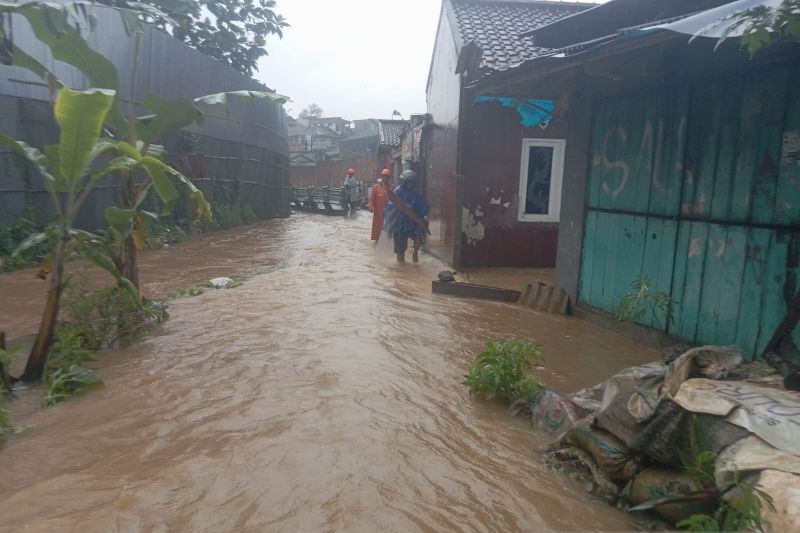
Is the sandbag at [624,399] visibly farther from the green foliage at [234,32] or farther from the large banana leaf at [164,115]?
the green foliage at [234,32]

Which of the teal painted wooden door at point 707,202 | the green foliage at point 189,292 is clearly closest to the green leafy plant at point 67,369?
the green foliage at point 189,292

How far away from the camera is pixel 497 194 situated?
32.7ft

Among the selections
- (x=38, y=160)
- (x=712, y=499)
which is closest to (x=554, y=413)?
(x=712, y=499)

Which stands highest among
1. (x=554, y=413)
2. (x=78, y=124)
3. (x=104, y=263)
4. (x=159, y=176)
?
(x=78, y=124)

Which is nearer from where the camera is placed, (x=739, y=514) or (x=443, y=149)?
(x=739, y=514)

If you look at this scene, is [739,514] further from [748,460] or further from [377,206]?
[377,206]

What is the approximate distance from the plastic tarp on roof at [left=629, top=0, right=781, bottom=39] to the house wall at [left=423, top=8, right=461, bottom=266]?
6465 millimetres

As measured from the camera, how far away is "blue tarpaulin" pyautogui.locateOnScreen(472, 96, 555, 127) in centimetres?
953

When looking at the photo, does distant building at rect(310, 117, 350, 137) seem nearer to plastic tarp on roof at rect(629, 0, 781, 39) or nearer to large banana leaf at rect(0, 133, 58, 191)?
large banana leaf at rect(0, 133, 58, 191)

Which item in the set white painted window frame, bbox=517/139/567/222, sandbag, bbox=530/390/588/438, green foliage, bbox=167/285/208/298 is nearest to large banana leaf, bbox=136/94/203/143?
green foliage, bbox=167/285/208/298

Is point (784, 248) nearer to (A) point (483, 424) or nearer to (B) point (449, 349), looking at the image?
(A) point (483, 424)

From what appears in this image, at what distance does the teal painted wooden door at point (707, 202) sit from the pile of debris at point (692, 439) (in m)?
1.35

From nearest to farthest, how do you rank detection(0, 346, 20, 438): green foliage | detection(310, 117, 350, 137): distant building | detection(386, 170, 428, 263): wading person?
detection(0, 346, 20, 438): green foliage, detection(386, 170, 428, 263): wading person, detection(310, 117, 350, 137): distant building

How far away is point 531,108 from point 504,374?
685cm
